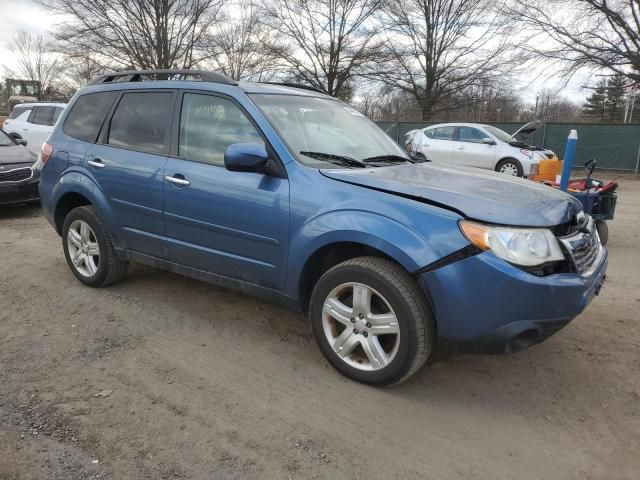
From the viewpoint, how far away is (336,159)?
134 inches

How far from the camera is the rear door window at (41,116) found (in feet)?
40.4

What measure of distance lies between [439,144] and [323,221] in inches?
476

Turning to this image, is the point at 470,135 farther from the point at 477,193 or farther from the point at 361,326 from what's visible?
the point at 361,326

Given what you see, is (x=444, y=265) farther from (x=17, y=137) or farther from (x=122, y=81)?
(x=17, y=137)

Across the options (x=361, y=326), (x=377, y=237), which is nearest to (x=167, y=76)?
(x=377, y=237)

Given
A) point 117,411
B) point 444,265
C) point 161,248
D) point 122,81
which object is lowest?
point 117,411

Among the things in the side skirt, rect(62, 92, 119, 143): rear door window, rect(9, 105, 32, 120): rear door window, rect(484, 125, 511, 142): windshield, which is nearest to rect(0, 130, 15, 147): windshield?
rect(9, 105, 32, 120): rear door window

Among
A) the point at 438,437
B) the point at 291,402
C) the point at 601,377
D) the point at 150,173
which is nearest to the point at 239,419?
the point at 291,402

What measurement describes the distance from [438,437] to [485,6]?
1233 inches

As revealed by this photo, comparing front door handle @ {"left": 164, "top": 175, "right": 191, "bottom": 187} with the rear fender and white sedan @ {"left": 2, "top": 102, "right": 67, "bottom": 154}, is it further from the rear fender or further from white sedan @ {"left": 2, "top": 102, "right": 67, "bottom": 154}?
white sedan @ {"left": 2, "top": 102, "right": 67, "bottom": 154}

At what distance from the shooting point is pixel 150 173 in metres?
3.81

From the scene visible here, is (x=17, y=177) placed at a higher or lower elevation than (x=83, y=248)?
higher

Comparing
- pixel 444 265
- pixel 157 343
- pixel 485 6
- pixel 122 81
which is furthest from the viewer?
pixel 485 6

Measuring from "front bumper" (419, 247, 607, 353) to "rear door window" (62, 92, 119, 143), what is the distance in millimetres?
3237
